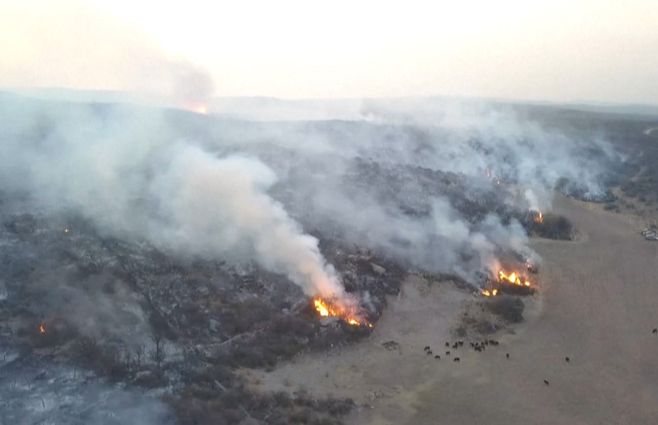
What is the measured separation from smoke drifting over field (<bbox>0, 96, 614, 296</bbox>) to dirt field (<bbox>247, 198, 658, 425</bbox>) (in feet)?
19.3

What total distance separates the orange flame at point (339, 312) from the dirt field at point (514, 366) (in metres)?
1.48

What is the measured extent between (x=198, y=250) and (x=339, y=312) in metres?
11.5

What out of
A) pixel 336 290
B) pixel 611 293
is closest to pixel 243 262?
pixel 336 290

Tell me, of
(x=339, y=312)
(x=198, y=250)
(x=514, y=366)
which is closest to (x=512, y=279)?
(x=514, y=366)

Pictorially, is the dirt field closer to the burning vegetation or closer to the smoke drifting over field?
the burning vegetation

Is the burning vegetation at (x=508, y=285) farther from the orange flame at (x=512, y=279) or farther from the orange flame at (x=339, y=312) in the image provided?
the orange flame at (x=339, y=312)

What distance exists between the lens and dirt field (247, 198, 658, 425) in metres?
29.8

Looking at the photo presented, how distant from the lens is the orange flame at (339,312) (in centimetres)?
3888

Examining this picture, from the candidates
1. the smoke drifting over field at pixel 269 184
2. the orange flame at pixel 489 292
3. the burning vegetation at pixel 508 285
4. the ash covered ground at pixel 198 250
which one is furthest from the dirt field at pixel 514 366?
the smoke drifting over field at pixel 269 184

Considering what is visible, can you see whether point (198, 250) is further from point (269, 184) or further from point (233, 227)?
point (269, 184)

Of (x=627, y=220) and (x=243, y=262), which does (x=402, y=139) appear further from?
(x=243, y=262)

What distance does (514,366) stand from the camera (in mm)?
34500

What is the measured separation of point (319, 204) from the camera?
53.9 meters

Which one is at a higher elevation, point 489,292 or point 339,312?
point 339,312
